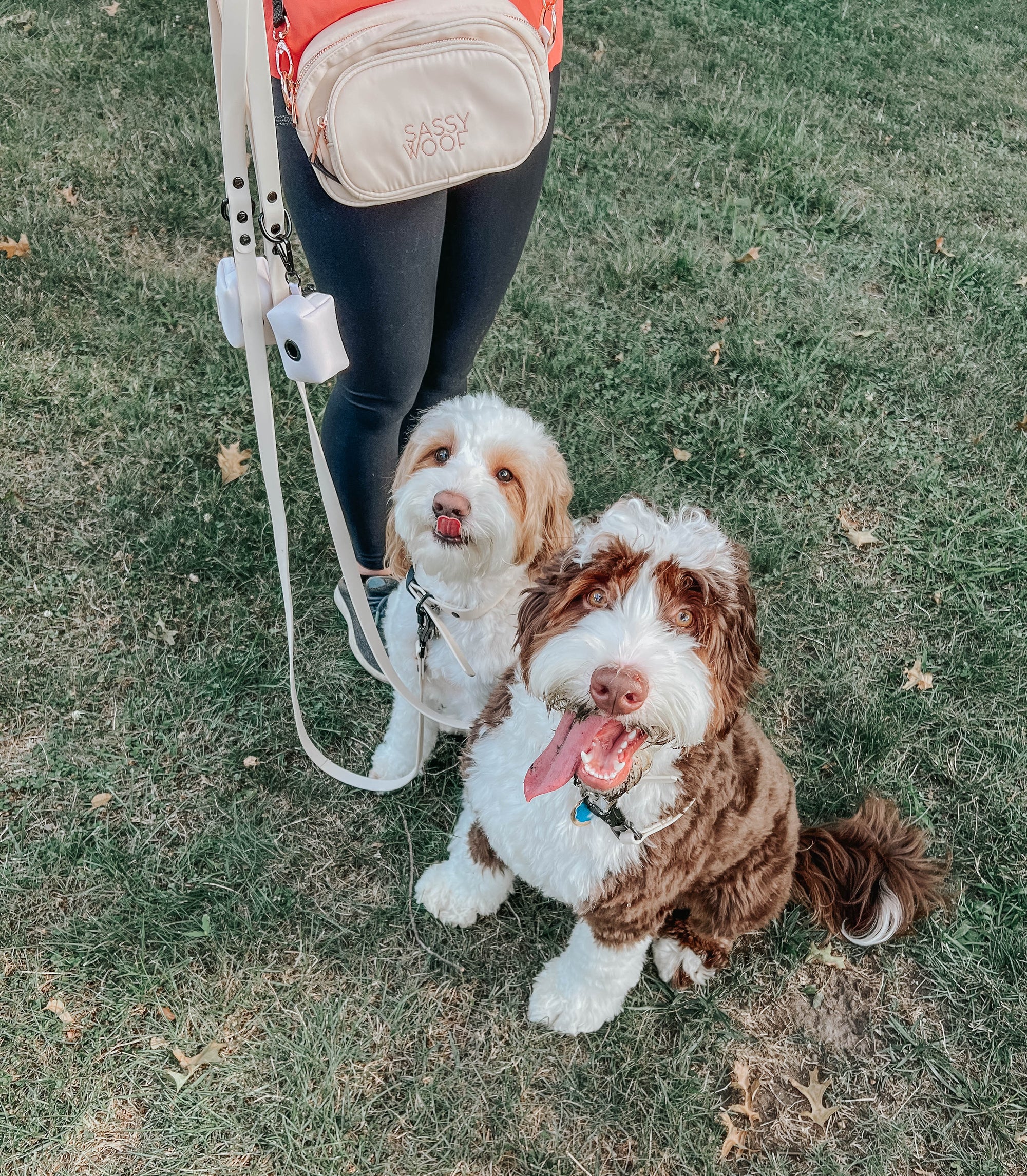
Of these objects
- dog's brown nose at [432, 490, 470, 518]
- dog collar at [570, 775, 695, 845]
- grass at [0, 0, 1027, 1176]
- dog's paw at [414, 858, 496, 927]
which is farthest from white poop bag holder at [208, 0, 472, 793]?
grass at [0, 0, 1027, 1176]

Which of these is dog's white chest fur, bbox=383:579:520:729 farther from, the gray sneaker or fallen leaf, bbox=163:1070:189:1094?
fallen leaf, bbox=163:1070:189:1094

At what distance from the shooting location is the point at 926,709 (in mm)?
3146

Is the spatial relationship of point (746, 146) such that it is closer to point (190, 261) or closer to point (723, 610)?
point (190, 261)

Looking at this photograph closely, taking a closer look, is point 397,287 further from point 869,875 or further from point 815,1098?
point 815,1098

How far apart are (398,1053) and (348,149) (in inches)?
91.2

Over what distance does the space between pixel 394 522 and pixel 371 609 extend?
2.17 feet

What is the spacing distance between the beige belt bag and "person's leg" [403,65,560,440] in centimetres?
26

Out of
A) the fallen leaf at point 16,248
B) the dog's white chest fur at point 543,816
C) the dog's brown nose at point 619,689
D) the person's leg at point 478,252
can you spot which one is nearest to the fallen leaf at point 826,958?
the dog's white chest fur at point 543,816

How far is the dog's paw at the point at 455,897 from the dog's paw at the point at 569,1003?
0.89 ft

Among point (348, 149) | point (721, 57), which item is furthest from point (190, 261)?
point (721, 57)

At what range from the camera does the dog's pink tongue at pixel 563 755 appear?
1727mm

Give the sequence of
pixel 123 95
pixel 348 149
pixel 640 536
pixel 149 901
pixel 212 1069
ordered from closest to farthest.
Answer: pixel 348 149, pixel 640 536, pixel 212 1069, pixel 149 901, pixel 123 95

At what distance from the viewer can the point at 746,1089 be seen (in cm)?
239

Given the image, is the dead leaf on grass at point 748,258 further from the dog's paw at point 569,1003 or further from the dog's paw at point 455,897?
the dog's paw at point 569,1003
